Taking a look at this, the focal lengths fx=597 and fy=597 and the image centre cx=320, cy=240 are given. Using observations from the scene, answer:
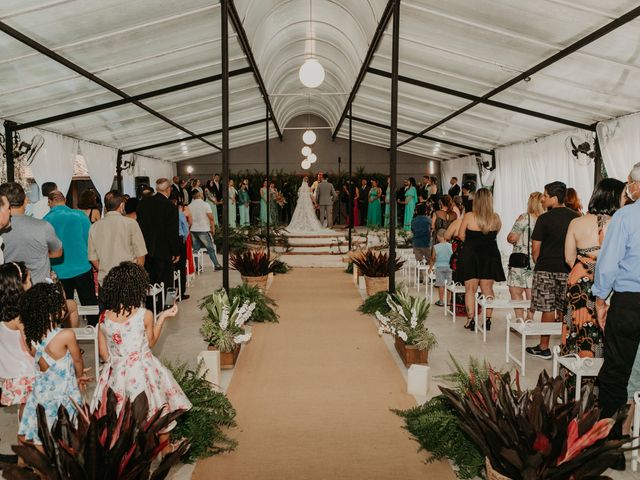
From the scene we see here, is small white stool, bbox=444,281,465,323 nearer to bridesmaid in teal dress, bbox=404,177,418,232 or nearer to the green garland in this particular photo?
the green garland

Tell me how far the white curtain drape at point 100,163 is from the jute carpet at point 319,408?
314 inches

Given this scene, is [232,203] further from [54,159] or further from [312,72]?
[312,72]

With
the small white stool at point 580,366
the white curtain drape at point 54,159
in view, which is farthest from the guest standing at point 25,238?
the white curtain drape at point 54,159

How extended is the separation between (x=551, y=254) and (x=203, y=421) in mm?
3448

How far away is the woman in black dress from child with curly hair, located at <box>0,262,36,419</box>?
15.0ft

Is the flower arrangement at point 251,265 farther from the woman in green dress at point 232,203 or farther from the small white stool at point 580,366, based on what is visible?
the woman in green dress at point 232,203

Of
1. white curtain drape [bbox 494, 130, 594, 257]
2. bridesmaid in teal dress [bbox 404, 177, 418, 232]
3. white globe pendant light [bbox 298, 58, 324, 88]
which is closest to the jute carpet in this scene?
white globe pendant light [bbox 298, 58, 324, 88]

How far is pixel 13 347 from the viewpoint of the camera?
3.41m

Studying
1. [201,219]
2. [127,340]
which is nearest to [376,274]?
[201,219]

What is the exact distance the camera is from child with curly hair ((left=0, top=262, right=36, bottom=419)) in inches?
133

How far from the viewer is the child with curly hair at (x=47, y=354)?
9.87ft

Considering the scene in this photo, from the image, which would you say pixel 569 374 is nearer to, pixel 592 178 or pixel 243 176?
pixel 592 178

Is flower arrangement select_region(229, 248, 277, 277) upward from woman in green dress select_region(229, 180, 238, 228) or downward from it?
downward

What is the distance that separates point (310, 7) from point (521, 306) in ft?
23.1
